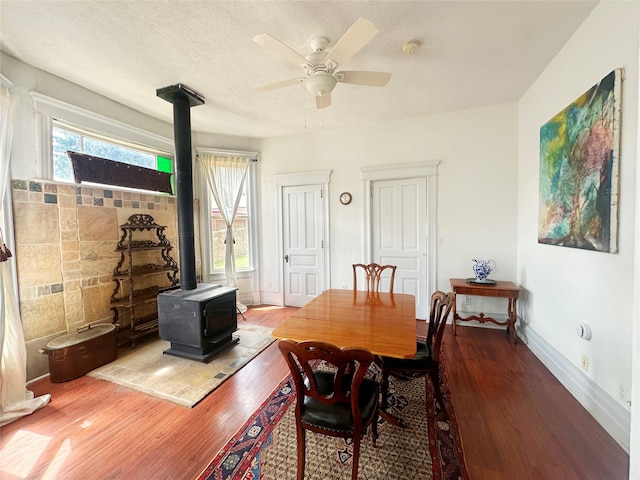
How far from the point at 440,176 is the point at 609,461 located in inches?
120

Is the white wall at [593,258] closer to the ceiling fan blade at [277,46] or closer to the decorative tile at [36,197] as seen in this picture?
the ceiling fan blade at [277,46]

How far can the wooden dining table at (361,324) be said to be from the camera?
1.47 m

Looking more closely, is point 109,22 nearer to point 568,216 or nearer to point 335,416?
point 335,416

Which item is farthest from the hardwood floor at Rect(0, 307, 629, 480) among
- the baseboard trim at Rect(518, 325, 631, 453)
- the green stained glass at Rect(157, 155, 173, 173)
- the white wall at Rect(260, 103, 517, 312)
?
the green stained glass at Rect(157, 155, 173, 173)

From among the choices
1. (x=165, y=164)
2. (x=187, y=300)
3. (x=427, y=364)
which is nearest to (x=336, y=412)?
(x=427, y=364)

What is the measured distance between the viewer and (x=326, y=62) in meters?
1.93

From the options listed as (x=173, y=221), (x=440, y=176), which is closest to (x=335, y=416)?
(x=440, y=176)

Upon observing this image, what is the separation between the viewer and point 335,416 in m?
1.29

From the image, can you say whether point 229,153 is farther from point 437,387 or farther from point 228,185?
point 437,387

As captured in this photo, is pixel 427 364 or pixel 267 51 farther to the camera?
pixel 267 51

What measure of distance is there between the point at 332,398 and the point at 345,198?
318 cm

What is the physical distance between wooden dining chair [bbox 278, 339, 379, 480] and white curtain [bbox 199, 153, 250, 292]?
3.11 m

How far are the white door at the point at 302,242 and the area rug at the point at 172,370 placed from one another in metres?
1.40

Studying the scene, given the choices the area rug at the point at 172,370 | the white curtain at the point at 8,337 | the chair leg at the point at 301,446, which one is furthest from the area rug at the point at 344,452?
the white curtain at the point at 8,337
